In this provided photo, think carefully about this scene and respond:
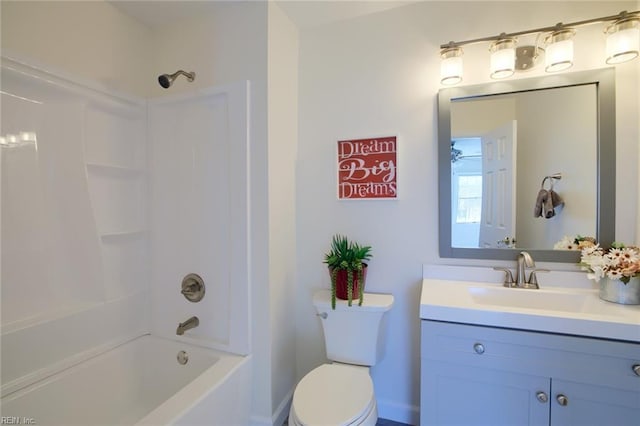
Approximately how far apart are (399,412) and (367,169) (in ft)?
4.76

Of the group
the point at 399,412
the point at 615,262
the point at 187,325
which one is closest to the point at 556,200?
the point at 615,262

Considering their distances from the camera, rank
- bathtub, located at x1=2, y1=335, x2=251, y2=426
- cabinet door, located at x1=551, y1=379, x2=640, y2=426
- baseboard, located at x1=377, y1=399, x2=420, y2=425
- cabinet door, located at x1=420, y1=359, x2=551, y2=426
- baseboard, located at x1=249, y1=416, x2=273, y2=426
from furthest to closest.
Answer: baseboard, located at x1=377, y1=399, x2=420, y2=425 → baseboard, located at x1=249, y1=416, x2=273, y2=426 → bathtub, located at x1=2, y1=335, x2=251, y2=426 → cabinet door, located at x1=420, y1=359, x2=551, y2=426 → cabinet door, located at x1=551, y1=379, x2=640, y2=426

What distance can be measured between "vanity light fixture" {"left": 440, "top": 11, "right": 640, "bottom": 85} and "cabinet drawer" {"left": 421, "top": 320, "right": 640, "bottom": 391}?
1.21 meters

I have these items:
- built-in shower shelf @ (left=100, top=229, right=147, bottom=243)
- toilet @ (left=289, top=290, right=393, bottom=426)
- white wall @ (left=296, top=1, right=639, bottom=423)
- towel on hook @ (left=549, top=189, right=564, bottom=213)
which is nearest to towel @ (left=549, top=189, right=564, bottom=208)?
towel on hook @ (left=549, top=189, right=564, bottom=213)

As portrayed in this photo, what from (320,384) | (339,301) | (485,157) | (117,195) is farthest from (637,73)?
(117,195)

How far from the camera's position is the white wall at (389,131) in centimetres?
161

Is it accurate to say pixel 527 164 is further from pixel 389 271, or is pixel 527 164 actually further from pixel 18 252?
pixel 18 252

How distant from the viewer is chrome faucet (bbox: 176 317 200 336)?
166cm

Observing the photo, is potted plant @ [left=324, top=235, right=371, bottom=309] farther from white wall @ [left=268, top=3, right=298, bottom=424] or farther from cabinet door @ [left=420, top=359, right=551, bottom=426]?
cabinet door @ [left=420, top=359, right=551, bottom=426]

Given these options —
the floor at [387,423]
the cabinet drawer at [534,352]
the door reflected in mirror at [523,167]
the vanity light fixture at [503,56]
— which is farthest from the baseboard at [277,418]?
the vanity light fixture at [503,56]

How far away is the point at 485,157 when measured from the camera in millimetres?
1562

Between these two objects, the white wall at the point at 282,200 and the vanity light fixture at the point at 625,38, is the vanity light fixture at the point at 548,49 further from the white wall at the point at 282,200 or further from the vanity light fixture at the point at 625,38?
the white wall at the point at 282,200

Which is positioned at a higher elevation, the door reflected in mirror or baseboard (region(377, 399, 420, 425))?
the door reflected in mirror

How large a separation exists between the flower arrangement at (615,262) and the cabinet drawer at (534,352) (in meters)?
0.31
